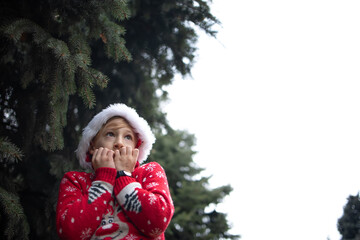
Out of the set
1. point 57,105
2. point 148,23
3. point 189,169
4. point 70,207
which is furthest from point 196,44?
point 189,169

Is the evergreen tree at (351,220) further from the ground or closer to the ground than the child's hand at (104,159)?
further from the ground

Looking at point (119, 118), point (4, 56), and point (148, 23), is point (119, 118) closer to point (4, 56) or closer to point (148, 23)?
point (4, 56)

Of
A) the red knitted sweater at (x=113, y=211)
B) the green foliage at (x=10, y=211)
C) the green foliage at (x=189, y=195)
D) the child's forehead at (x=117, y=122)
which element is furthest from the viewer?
the green foliage at (x=189, y=195)

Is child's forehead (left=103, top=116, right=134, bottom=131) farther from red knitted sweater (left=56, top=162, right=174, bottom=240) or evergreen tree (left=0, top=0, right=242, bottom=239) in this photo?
evergreen tree (left=0, top=0, right=242, bottom=239)

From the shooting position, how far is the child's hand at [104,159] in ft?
5.78

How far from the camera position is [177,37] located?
418 centimetres

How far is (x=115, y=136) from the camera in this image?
6.75 feet

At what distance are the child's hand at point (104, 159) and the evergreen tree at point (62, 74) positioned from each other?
78 centimetres

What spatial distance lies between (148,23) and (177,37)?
41 cm

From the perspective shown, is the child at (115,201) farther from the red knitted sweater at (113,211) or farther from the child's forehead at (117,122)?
the child's forehead at (117,122)

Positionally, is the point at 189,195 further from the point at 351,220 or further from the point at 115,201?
the point at 115,201

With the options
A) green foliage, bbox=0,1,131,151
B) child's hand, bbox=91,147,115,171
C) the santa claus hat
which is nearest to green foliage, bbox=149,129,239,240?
green foliage, bbox=0,1,131,151

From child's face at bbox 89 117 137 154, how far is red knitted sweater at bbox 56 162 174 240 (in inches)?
11.3

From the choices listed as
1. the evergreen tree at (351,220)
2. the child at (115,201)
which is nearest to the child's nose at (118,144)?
the child at (115,201)
